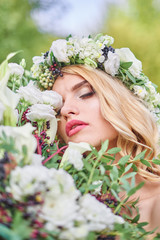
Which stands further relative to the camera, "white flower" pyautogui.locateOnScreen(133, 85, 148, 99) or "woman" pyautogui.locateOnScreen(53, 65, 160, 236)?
"white flower" pyautogui.locateOnScreen(133, 85, 148, 99)

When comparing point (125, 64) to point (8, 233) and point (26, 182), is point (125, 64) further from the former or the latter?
point (8, 233)

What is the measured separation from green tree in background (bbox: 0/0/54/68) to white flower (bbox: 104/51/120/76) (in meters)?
5.39

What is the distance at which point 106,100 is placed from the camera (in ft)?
5.22

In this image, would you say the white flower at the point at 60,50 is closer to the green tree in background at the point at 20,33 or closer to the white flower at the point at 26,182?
the white flower at the point at 26,182

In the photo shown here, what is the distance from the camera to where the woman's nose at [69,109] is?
5.05 feet

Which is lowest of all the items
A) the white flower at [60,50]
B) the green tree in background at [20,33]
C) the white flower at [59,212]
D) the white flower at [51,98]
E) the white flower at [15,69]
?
the white flower at [59,212]

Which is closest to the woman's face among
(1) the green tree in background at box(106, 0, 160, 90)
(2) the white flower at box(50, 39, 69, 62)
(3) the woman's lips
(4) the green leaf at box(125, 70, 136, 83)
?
(3) the woman's lips

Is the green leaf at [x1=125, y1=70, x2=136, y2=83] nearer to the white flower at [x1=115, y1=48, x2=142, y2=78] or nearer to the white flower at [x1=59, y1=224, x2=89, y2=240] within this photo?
the white flower at [x1=115, y1=48, x2=142, y2=78]

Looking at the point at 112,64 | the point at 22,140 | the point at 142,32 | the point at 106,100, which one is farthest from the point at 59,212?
the point at 142,32

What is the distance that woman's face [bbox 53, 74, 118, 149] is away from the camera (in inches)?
59.6

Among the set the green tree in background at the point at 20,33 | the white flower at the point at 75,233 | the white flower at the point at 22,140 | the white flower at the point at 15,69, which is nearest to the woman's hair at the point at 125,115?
the white flower at the point at 15,69

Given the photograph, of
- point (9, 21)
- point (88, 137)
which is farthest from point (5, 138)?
point (9, 21)

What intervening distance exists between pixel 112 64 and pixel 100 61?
3.0 inches

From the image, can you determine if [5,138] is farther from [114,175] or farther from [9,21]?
[9,21]
